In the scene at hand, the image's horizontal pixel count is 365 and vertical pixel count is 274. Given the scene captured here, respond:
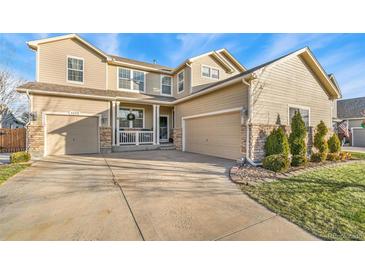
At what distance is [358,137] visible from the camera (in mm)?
18656

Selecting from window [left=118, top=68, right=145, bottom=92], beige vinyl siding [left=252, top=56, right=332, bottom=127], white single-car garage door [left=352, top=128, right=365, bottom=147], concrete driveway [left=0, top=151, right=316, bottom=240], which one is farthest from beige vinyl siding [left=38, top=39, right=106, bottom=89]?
white single-car garage door [left=352, top=128, right=365, bottom=147]

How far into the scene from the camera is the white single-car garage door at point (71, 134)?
964 cm

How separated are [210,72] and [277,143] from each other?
8.21m

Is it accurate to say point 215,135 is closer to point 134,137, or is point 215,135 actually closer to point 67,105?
point 134,137

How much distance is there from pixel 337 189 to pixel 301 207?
6.37 feet

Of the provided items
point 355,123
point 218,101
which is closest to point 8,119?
point 218,101

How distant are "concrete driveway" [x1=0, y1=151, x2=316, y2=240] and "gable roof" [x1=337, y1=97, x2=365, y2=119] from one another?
22875 millimetres

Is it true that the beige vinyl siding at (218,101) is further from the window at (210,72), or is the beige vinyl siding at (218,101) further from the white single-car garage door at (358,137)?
the white single-car garage door at (358,137)

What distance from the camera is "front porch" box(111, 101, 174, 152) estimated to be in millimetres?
11516

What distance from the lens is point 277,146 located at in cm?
725

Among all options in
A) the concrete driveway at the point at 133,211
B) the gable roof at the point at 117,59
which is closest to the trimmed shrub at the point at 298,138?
the concrete driveway at the point at 133,211

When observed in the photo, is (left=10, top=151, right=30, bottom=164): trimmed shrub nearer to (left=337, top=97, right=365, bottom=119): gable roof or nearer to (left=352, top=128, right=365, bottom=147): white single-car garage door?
(left=352, top=128, right=365, bottom=147): white single-car garage door
